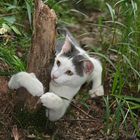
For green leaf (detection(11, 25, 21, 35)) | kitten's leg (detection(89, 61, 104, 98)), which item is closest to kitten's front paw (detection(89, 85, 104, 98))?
kitten's leg (detection(89, 61, 104, 98))

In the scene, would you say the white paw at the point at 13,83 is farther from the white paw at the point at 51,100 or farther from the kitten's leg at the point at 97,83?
the kitten's leg at the point at 97,83

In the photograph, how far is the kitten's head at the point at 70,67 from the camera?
3137mm

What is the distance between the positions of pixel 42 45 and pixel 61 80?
297 mm

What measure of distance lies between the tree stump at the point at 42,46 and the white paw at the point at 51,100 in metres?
0.13

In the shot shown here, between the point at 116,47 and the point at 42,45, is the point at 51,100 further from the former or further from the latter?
the point at 116,47

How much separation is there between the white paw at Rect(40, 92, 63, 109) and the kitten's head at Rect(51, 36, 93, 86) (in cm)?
12

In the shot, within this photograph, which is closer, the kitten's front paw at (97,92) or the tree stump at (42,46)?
the tree stump at (42,46)

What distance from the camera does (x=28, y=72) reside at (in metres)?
3.17

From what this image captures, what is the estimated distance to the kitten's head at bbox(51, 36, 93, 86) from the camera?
3.14 meters

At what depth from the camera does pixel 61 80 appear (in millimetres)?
3133

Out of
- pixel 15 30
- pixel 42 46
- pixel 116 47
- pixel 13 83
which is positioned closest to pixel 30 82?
pixel 13 83

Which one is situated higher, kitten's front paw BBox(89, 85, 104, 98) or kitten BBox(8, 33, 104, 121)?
kitten BBox(8, 33, 104, 121)

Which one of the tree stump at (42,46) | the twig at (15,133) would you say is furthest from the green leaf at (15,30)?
the twig at (15,133)

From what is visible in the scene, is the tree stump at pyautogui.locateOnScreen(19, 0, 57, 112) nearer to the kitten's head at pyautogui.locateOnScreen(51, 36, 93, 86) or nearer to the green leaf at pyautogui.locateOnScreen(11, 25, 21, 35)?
the kitten's head at pyautogui.locateOnScreen(51, 36, 93, 86)
